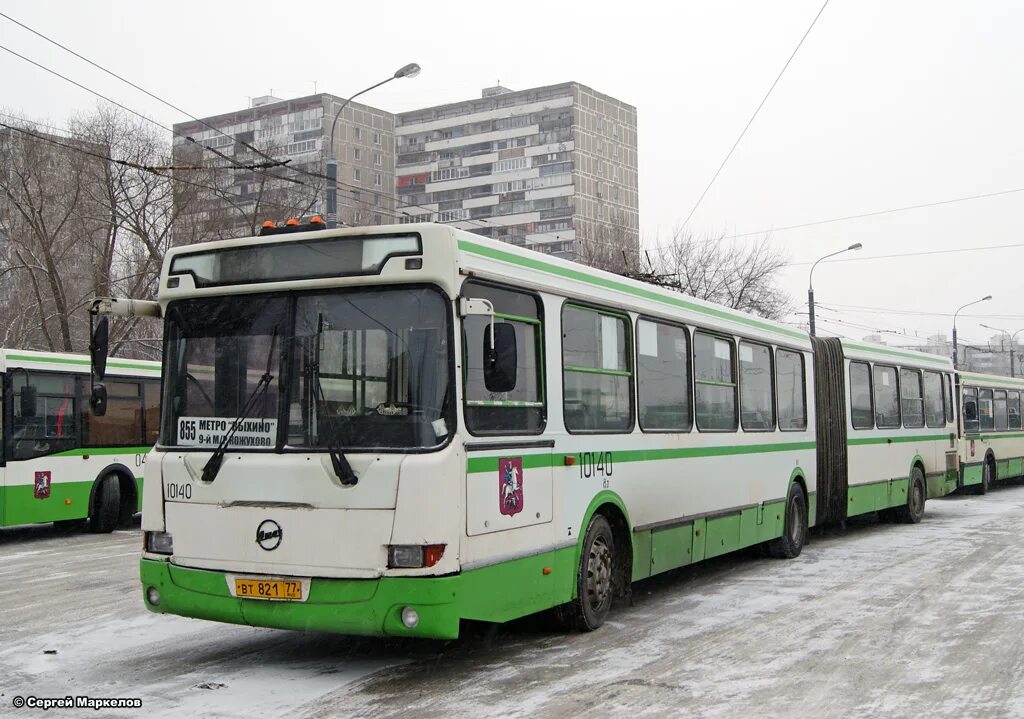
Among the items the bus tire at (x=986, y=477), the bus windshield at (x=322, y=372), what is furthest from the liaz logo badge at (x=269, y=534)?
the bus tire at (x=986, y=477)

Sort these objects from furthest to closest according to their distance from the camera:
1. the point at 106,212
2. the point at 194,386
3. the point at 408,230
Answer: the point at 106,212 → the point at 194,386 → the point at 408,230

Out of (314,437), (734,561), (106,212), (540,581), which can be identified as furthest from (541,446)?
(106,212)

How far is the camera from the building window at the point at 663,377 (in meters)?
9.69

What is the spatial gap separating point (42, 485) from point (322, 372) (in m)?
10.9

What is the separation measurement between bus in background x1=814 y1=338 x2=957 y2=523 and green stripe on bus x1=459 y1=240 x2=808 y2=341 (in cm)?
225

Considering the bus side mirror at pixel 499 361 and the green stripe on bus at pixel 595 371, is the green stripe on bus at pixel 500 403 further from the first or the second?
the green stripe on bus at pixel 595 371

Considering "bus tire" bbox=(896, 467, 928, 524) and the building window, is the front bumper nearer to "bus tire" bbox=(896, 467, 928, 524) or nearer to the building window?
the building window

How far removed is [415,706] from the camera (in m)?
6.39

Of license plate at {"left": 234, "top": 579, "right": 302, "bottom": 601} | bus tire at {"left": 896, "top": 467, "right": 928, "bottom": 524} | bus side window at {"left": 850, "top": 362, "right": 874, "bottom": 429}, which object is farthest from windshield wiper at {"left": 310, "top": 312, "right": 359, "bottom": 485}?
bus tire at {"left": 896, "top": 467, "right": 928, "bottom": 524}

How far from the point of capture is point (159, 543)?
24.6ft

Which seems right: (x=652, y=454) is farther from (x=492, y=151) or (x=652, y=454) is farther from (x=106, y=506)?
(x=492, y=151)

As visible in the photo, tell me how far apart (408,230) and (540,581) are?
8.64 ft

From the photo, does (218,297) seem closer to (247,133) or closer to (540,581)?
(540,581)

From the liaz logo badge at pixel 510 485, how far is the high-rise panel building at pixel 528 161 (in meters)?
80.6
